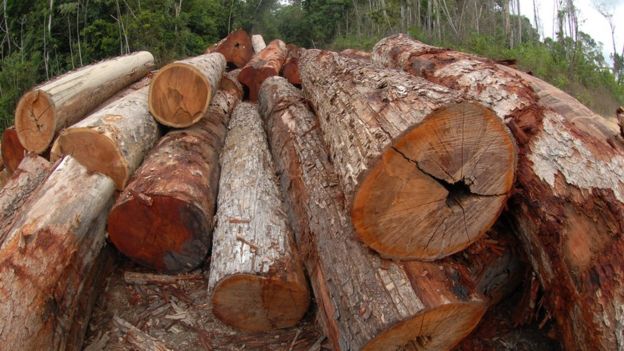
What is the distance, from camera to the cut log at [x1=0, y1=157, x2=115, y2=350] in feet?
9.57

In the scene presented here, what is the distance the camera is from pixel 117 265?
162 inches

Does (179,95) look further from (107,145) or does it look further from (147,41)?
(147,41)

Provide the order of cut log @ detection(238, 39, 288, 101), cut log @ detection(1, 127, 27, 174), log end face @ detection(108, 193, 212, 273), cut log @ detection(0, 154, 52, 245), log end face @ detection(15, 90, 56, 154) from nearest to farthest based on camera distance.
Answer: log end face @ detection(108, 193, 212, 273)
cut log @ detection(0, 154, 52, 245)
log end face @ detection(15, 90, 56, 154)
cut log @ detection(1, 127, 27, 174)
cut log @ detection(238, 39, 288, 101)

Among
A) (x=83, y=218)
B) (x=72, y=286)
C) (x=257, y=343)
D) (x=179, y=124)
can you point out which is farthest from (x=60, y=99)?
(x=257, y=343)

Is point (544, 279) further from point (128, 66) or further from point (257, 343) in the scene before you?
point (128, 66)

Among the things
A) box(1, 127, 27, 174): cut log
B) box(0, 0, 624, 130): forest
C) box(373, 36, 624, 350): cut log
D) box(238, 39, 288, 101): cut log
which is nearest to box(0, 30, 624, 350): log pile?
box(373, 36, 624, 350): cut log

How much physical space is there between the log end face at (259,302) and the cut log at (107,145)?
148 cm

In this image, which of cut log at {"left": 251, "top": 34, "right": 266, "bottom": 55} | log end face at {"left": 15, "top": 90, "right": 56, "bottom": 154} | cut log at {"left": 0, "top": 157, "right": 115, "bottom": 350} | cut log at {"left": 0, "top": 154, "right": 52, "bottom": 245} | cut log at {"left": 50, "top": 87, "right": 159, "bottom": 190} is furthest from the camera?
cut log at {"left": 251, "top": 34, "right": 266, "bottom": 55}

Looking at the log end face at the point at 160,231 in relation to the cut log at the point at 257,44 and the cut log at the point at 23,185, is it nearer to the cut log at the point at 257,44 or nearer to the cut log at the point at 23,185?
the cut log at the point at 23,185

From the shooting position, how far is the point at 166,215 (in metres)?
3.54

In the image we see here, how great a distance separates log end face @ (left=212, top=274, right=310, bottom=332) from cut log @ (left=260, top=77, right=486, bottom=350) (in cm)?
20

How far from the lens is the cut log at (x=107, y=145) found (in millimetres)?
3904

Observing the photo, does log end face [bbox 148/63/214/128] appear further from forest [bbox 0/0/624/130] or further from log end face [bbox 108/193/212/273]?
forest [bbox 0/0/624/130]

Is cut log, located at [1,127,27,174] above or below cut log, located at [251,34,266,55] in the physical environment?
above
